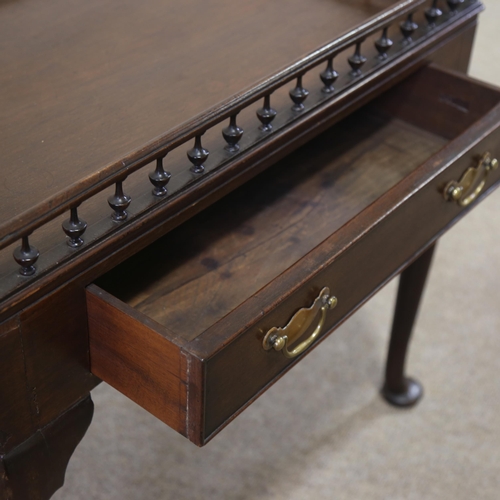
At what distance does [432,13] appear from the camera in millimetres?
969

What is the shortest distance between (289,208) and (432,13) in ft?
0.94

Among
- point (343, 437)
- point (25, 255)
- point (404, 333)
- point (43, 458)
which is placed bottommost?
point (343, 437)

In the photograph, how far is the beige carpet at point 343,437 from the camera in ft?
3.84

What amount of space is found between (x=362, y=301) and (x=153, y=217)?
0.25 meters

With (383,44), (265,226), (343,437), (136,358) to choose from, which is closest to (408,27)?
(383,44)

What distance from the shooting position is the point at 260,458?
120cm

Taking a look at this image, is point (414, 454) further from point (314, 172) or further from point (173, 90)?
point (173, 90)

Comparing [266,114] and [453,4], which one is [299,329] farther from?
[453,4]

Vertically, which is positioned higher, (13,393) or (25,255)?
(25,255)

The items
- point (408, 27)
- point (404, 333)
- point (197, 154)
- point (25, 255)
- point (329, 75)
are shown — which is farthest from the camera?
point (404, 333)

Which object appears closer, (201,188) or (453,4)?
(201,188)

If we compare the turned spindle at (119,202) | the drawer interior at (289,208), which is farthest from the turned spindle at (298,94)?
the turned spindle at (119,202)

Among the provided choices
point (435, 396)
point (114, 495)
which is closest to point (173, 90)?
point (114, 495)

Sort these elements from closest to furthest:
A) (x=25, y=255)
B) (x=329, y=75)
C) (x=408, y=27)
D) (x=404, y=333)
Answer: (x=25, y=255), (x=329, y=75), (x=408, y=27), (x=404, y=333)
